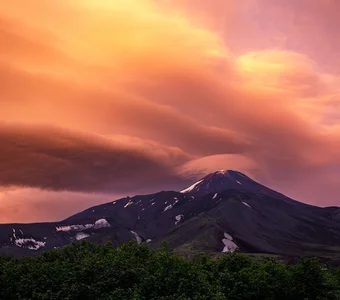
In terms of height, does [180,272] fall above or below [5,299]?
above

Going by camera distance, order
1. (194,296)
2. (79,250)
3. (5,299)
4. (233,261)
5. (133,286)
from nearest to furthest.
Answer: (194,296) < (133,286) < (5,299) < (233,261) < (79,250)

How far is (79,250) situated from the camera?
76.9 metres

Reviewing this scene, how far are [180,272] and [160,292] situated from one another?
3.97m

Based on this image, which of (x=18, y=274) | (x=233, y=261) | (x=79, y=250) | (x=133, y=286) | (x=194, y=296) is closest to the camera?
(x=194, y=296)

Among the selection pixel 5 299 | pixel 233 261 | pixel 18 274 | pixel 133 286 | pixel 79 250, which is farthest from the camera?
pixel 79 250

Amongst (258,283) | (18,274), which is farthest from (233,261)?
(18,274)

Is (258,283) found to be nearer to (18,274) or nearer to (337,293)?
(337,293)

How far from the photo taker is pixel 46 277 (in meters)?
53.2

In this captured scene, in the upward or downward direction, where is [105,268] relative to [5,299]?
upward

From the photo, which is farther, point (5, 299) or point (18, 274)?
point (18, 274)

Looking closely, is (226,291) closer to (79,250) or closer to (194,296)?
(194,296)

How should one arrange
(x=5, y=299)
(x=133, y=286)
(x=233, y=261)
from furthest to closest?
1. (x=233, y=261)
2. (x=5, y=299)
3. (x=133, y=286)

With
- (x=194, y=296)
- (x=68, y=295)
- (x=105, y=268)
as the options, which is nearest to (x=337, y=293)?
(x=194, y=296)

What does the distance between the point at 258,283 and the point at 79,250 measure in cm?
3712
